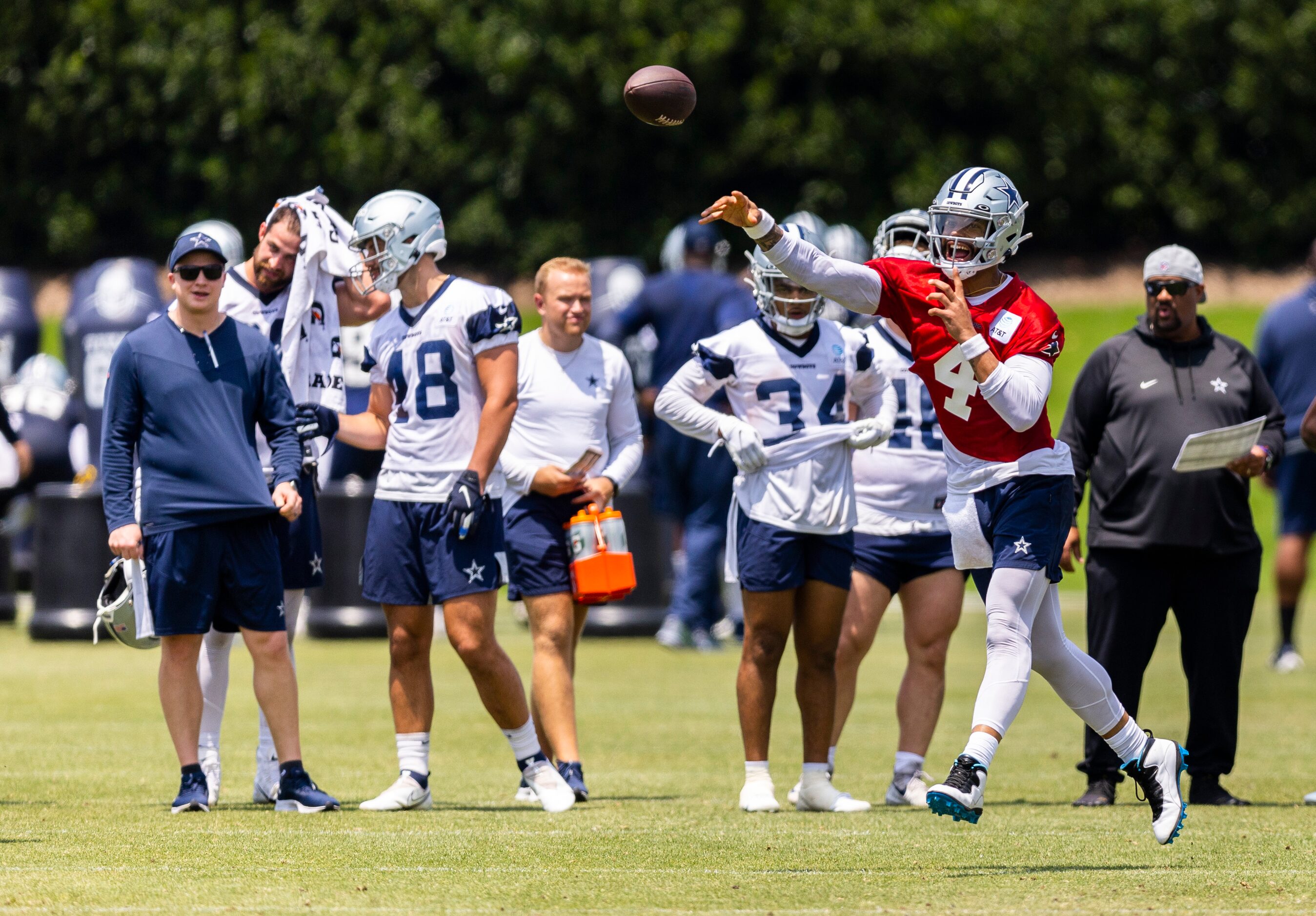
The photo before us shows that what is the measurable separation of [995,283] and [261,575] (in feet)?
9.14

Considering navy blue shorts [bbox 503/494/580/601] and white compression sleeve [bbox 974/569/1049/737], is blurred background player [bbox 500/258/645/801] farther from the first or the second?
white compression sleeve [bbox 974/569/1049/737]

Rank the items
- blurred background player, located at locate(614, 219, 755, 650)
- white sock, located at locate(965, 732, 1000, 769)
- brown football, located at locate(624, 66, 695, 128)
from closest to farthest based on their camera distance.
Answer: white sock, located at locate(965, 732, 1000, 769), brown football, located at locate(624, 66, 695, 128), blurred background player, located at locate(614, 219, 755, 650)

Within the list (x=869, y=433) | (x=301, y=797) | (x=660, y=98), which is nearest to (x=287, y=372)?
(x=301, y=797)

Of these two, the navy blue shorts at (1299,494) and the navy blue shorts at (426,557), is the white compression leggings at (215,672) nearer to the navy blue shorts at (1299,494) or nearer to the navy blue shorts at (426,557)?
the navy blue shorts at (426,557)

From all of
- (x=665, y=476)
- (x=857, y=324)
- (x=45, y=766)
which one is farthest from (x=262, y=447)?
(x=665, y=476)

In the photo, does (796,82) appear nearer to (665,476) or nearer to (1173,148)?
(1173,148)

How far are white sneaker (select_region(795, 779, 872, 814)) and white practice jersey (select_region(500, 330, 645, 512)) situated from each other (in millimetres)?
1507

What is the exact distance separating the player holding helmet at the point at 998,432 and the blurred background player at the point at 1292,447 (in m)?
6.16

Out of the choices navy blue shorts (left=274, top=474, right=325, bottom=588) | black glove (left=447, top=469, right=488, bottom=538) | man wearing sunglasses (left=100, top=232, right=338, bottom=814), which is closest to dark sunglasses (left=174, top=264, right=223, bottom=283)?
man wearing sunglasses (left=100, top=232, right=338, bottom=814)

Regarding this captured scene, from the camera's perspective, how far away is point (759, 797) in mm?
7258

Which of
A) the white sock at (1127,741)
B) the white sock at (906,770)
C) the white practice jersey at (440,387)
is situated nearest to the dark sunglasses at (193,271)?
the white practice jersey at (440,387)

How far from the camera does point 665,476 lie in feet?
46.1

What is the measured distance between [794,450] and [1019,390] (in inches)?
62.9

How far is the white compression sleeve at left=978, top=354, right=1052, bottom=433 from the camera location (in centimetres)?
595
